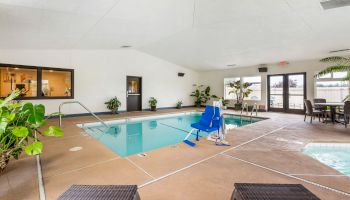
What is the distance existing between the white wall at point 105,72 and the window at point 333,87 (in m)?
7.14

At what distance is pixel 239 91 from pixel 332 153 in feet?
23.2

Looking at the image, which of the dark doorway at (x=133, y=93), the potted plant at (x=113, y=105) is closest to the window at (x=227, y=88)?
the dark doorway at (x=133, y=93)

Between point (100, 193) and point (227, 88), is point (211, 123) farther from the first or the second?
point (227, 88)

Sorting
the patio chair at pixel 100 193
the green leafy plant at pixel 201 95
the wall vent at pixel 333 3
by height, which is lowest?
the patio chair at pixel 100 193

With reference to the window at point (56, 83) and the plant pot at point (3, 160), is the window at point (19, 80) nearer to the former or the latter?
the window at point (56, 83)

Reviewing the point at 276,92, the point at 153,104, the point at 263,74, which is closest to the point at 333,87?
the point at 276,92

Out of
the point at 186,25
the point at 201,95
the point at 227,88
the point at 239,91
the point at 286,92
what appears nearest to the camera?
Answer: the point at 186,25

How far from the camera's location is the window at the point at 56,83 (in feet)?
22.8

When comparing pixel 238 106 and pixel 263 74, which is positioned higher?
pixel 263 74

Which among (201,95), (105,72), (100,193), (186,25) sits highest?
(186,25)

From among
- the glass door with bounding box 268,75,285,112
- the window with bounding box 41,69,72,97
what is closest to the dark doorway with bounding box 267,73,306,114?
the glass door with bounding box 268,75,285,112

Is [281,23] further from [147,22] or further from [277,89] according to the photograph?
[277,89]

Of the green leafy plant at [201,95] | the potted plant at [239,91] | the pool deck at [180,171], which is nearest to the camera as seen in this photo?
the pool deck at [180,171]

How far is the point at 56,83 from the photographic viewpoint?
722 centimetres
